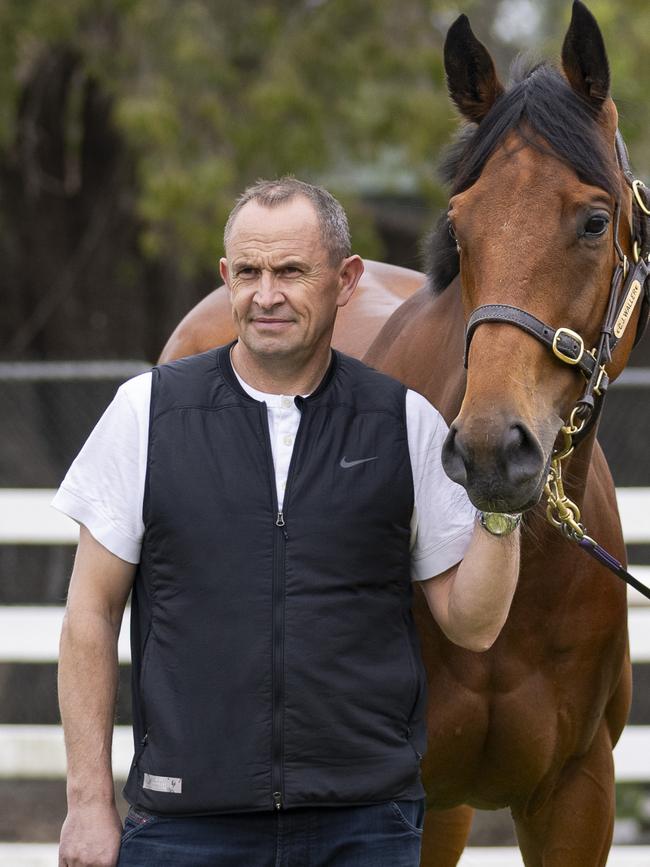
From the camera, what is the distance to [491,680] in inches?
111

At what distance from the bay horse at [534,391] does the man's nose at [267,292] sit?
0.33m

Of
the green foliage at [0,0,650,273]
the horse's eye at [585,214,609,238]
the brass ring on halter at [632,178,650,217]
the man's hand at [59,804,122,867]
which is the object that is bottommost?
the man's hand at [59,804,122,867]

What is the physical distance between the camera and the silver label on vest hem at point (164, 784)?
7.45 feet

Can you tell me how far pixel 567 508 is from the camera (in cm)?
255

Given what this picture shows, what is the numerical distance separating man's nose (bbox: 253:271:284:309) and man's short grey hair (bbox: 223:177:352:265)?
0.39 feet

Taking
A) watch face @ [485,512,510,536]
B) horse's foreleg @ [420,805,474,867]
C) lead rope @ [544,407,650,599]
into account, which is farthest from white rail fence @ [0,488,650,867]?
watch face @ [485,512,510,536]

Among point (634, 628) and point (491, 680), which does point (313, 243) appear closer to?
point (491, 680)

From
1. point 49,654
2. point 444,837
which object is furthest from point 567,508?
point 49,654

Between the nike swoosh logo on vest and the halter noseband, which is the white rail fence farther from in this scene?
the nike swoosh logo on vest

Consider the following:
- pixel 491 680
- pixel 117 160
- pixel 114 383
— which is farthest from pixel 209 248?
pixel 491 680

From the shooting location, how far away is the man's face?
2.39m

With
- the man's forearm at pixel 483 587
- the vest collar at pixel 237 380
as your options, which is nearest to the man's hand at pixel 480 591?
the man's forearm at pixel 483 587

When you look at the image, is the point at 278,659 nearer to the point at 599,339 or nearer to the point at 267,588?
the point at 267,588

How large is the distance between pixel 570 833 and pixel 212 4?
247 inches
